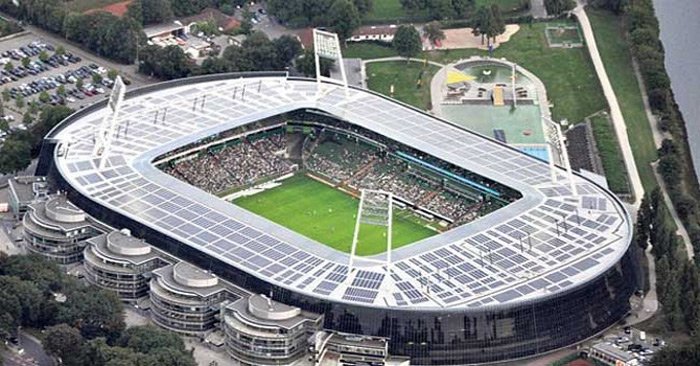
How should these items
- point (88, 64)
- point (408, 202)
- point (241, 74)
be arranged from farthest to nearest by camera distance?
point (88, 64) → point (241, 74) → point (408, 202)

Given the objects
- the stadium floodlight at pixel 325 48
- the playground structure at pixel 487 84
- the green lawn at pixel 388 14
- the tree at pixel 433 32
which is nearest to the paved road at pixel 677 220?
the playground structure at pixel 487 84

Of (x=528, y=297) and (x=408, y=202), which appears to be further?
(x=408, y=202)

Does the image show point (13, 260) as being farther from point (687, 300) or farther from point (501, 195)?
point (687, 300)

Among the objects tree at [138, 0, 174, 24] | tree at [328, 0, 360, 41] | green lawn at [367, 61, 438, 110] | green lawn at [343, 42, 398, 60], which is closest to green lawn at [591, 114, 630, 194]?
green lawn at [367, 61, 438, 110]

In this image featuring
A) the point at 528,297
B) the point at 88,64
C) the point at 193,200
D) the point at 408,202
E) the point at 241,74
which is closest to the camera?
the point at 528,297

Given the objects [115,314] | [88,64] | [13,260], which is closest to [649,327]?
[115,314]

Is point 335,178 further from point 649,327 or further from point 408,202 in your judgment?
point 649,327

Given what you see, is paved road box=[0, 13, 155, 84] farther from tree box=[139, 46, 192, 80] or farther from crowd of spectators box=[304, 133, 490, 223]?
crowd of spectators box=[304, 133, 490, 223]
